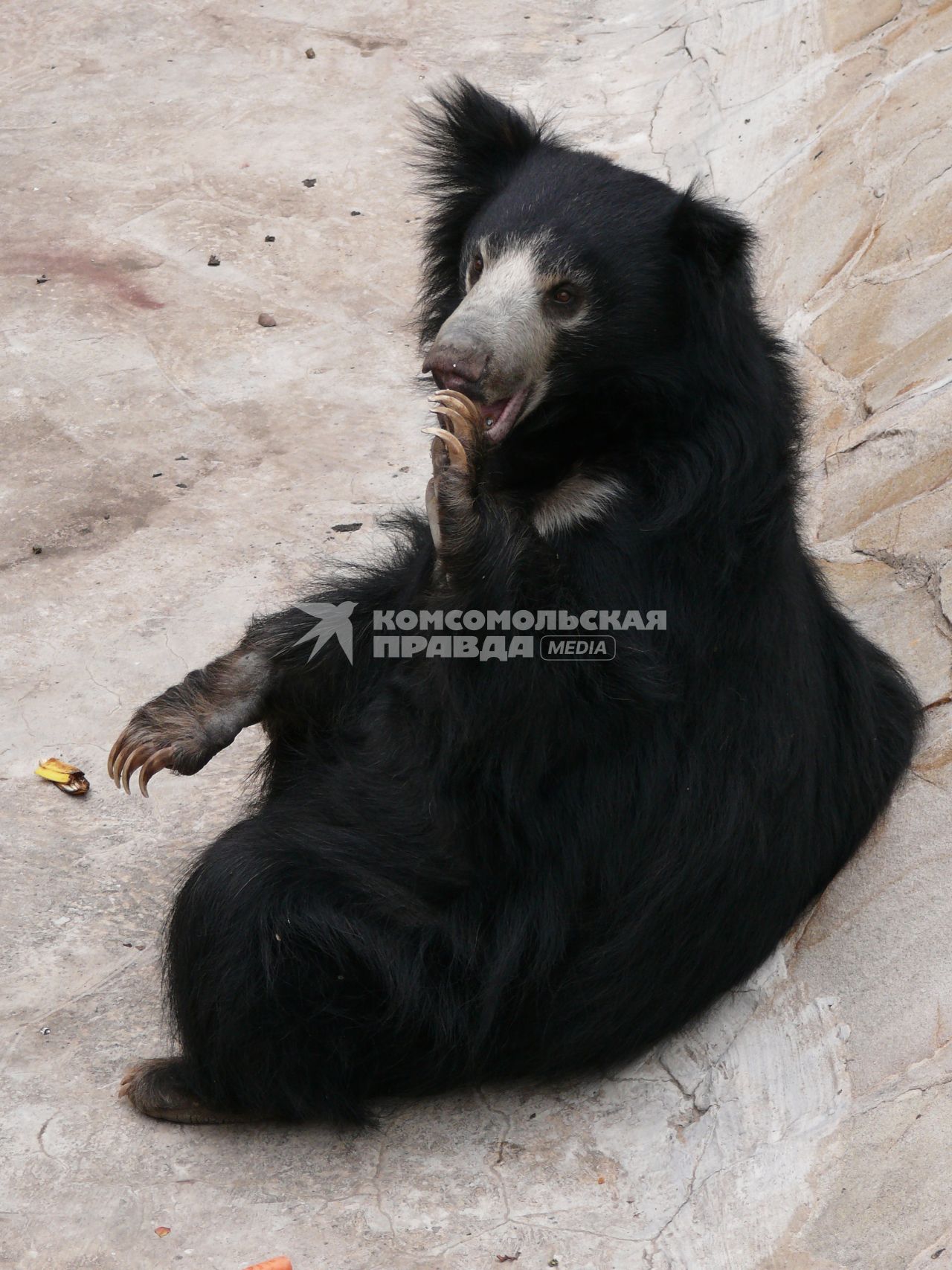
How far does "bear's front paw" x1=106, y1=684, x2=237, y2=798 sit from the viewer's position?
136 inches

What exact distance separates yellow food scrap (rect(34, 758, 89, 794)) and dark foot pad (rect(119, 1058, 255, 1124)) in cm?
109

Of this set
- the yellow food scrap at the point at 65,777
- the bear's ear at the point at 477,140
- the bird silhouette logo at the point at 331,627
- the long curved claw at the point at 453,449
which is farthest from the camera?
the yellow food scrap at the point at 65,777

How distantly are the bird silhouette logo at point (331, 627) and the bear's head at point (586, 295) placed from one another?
70cm

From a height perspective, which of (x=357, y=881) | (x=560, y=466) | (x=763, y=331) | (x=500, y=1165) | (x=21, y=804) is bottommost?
(x=21, y=804)

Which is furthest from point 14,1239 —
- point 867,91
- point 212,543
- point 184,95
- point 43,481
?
point 184,95

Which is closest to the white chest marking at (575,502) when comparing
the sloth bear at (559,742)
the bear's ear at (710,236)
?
the sloth bear at (559,742)

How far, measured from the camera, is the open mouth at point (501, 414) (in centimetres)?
297

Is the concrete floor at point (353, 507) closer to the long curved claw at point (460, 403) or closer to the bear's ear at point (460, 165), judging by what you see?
the long curved claw at point (460, 403)

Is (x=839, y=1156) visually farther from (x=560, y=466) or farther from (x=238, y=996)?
(x=560, y=466)

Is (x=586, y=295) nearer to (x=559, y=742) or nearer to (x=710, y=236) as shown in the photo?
(x=710, y=236)

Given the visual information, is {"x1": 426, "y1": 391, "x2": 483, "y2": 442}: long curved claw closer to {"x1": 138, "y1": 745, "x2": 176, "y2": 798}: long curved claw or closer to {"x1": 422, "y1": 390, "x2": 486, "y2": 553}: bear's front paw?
{"x1": 422, "y1": 390, "x2": 486, "y2": 553}: bear's front paw

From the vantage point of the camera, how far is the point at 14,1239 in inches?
110

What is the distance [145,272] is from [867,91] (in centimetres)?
311

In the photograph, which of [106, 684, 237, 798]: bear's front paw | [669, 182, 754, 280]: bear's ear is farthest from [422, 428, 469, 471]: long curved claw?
[106, 684, 237, 798]: bear's front paw
